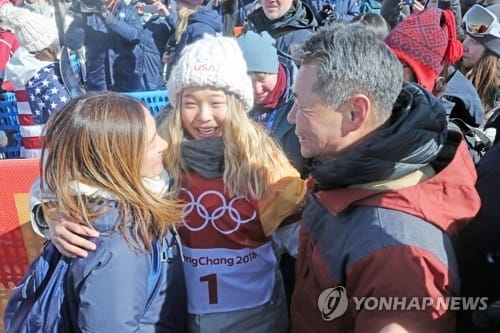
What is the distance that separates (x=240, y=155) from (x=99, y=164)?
2.02 feet

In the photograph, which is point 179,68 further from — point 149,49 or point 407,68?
point 149,49

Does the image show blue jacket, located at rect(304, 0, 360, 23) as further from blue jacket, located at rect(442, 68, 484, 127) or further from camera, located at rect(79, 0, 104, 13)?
blue jacket, located at rect(442, 68, 484, 127)

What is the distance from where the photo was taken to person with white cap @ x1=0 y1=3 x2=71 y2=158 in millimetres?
4324

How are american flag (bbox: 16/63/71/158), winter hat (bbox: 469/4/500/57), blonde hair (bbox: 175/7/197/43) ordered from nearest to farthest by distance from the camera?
1. winter hat (bbox: 469/4/500/57)
2. american flag (bbox: 16/63/71/158)
3. blonde hair (bbox: 175/7/197/43)

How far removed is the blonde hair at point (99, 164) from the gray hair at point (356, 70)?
2.12 ft

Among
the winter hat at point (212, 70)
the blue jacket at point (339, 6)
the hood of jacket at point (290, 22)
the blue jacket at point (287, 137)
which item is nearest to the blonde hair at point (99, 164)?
the winter hat at point (212, 70)

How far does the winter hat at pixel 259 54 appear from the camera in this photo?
3.31 metres

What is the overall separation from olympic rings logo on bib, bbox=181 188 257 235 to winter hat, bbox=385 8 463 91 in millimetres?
1222

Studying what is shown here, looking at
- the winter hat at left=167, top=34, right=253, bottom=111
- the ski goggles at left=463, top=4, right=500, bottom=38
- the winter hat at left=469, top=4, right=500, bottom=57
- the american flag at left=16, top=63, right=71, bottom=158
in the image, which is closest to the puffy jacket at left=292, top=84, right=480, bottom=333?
the winter hat at left=167, top=34, right=253, bottom=111

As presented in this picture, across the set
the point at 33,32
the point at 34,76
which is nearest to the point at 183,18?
the point at 33,32

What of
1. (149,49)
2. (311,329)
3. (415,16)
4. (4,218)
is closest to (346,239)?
(311,329)

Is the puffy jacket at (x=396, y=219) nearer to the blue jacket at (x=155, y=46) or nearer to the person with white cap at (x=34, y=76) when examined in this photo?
the person with white cap at (x=34, y=76)

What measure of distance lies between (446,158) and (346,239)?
1.50 ft

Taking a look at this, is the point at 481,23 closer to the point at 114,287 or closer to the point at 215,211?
the point at 215,211
